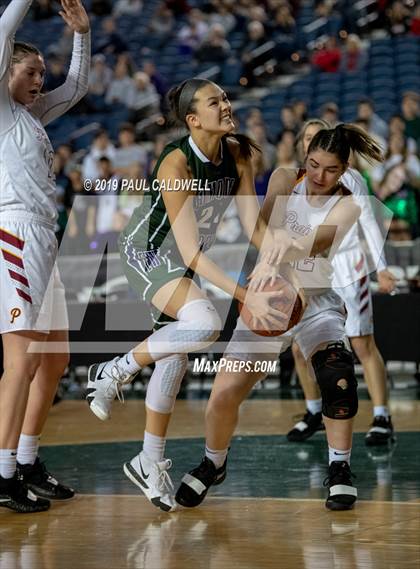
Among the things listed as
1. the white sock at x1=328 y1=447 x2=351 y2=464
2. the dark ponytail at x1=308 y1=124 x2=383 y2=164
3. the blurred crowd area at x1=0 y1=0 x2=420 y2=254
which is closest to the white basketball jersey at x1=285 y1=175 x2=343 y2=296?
the dark ponytail at x1=308 y1=124 x2=383 y2=164

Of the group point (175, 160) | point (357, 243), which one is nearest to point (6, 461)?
point (175, 160)

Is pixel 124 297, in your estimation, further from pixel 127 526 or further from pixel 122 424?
pixel 127 526

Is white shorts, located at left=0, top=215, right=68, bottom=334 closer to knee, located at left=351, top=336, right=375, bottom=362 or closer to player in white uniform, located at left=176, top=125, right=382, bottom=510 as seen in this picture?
player in white uniform, located at left=176, top=125, right=382, bottom=510

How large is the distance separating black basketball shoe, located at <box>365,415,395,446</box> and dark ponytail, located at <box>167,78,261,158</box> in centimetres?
214

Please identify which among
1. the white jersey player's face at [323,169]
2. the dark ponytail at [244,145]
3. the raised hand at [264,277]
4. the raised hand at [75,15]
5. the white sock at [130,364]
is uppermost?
the raised hand at [75,15]

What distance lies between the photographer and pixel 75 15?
477cm

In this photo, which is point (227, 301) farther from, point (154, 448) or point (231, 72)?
point (231, 72)

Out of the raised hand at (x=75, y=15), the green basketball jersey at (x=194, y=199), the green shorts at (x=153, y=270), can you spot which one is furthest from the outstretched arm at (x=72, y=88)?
the green shorts at (x=153, y=270)

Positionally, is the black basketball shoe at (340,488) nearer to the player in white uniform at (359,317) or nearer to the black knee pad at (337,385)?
the black knee pad at (337,385)

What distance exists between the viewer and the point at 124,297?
9.59 m

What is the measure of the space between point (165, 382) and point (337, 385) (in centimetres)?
70

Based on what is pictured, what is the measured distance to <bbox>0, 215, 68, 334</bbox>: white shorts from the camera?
→ 4477mm

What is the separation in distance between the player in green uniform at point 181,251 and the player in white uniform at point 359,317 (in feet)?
4.71

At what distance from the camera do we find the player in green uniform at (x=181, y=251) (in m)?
4.39
